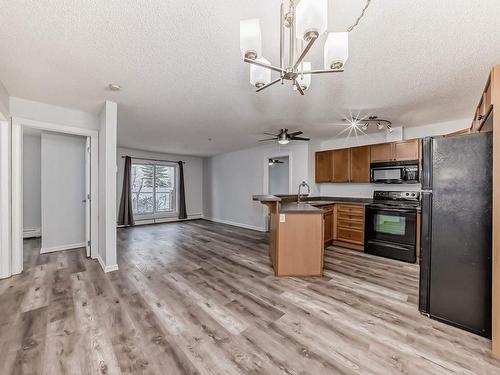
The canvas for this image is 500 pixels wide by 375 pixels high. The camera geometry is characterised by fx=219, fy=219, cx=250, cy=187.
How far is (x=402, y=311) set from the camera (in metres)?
2.19

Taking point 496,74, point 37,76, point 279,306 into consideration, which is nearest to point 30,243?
point 37,76

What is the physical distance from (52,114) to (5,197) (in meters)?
1.29

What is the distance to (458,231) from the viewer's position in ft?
6.42

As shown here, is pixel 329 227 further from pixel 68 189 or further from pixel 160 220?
pixel 160 220

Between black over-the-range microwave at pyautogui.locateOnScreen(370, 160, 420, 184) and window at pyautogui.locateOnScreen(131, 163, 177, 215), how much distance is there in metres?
6.20

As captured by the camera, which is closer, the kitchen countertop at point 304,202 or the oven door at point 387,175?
the kitchen countertop at point 304,202

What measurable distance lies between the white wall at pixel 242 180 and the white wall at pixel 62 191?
3956 mm

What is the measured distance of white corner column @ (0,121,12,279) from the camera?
9.29ft

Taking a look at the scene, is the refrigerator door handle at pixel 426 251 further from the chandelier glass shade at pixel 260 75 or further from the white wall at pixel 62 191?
the white wall at pixel 62 191

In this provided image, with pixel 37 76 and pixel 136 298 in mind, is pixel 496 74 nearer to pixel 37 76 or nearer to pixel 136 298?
pixel 136 298

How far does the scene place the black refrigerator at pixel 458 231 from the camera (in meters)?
1.84

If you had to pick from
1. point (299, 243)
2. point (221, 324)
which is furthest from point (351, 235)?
point (221, 324)

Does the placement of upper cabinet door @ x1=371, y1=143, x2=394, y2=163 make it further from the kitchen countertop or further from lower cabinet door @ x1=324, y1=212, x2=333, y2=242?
lower cabinet door @ x1=324, y1=212, x2=333, y2=242

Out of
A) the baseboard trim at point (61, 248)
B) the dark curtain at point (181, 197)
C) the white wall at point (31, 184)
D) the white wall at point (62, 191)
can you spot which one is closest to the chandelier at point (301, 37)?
the white wall at point (62, 191)
